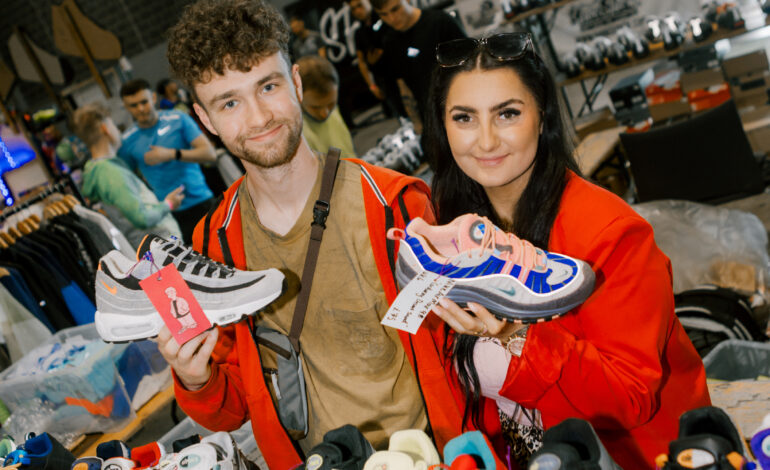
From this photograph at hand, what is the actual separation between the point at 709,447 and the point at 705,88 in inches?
191

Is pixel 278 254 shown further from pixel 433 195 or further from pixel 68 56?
pixel 68 56

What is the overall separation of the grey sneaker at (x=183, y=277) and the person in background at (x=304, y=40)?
6929 mm

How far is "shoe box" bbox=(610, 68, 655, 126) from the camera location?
17.0ft

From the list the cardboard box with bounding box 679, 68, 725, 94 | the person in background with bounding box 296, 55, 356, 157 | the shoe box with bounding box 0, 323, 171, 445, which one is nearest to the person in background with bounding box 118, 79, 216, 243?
the person in background with bounding box 296, 55, 356, 157

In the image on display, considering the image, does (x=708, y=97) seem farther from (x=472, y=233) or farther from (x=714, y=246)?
(x=472, y=233)

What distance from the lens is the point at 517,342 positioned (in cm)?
127

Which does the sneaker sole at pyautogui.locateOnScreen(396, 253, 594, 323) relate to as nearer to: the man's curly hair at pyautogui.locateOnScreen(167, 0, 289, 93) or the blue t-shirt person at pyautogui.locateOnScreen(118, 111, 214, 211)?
the man's curly hair at pyautogui.locateOnScreen(167, 0, 289, 93)

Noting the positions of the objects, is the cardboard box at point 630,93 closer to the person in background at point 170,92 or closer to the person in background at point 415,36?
the person in background at point 415,36

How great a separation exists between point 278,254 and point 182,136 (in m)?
3.40

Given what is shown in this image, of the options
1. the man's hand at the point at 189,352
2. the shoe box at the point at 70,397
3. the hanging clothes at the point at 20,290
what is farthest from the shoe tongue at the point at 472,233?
the hanging clothes at the point at 20,290

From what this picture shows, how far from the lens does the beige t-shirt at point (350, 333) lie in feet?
4.81

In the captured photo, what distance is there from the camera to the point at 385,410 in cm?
146

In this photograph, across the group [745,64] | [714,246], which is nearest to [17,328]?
[714,246]

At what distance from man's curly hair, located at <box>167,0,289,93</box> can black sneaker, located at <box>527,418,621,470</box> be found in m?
1.03
